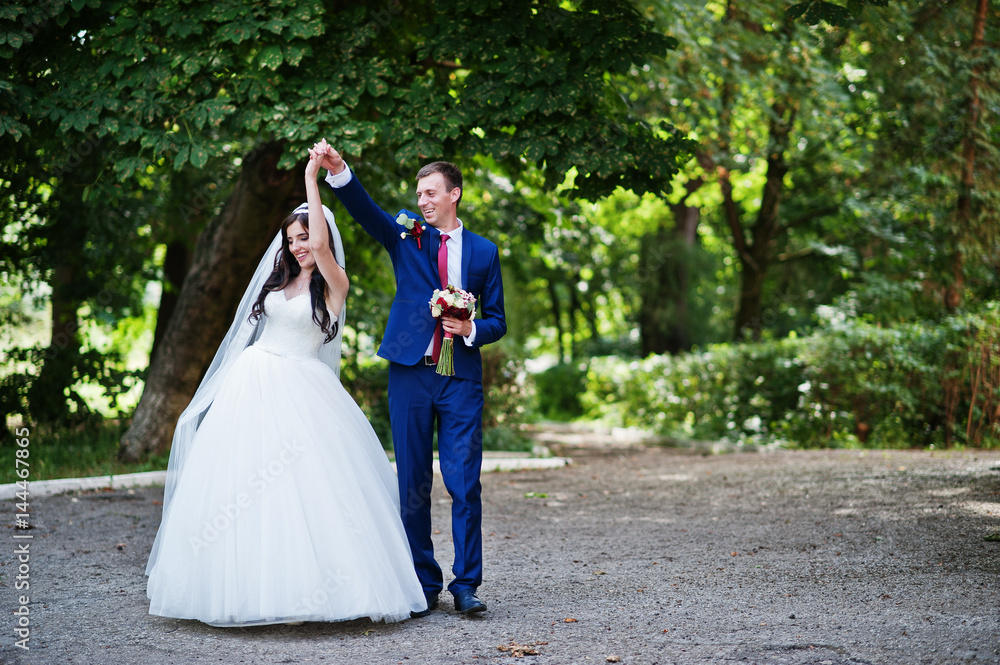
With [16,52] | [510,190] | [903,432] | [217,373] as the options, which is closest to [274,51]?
[16,52]

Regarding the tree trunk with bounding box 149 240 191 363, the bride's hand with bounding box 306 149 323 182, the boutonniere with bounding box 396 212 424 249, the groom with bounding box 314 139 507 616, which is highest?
the tree trunk with bounding box 149 240 191 363

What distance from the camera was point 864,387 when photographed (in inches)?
460

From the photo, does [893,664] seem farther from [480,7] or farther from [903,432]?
[903,432]

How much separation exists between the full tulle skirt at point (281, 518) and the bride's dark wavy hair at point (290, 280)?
325 millimetres

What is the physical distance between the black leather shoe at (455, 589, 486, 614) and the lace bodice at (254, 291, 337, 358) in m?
1.51

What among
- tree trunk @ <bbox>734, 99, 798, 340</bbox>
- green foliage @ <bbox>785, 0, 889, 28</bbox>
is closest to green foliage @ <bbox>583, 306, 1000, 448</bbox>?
tree trunk @ <bbox>734, 99, 798, 340</bbox>

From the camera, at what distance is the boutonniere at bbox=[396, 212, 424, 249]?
14.3 ft

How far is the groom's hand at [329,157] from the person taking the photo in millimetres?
3998

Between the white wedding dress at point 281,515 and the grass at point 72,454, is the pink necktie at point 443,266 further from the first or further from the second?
the grass at point 72,454

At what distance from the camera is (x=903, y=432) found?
38.6 feet

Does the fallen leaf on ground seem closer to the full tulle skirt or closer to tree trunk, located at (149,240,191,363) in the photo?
the full tulle skirt

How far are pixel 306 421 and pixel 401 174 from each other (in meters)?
6.39

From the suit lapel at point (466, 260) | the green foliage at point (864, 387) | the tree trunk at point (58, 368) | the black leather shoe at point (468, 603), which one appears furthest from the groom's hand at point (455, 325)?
the green foliage at point (864, 387)

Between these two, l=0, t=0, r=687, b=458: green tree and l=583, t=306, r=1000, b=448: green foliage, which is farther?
l=583, t=306, r=1000, b=448: green foliage
